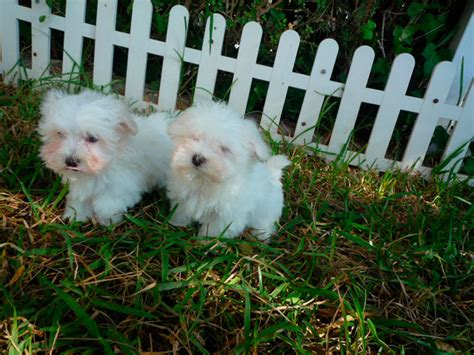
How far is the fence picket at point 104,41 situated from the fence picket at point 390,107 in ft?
7.06

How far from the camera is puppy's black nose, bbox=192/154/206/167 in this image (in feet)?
7.16

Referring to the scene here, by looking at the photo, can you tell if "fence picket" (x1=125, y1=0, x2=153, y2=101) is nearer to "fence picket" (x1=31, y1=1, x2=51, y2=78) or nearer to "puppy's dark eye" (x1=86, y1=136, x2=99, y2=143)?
"fence picket" (x1=31, y1=1, x2=51, y2=78)

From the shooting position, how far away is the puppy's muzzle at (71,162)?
7.26 feet

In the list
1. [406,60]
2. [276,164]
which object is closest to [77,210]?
[276,164]

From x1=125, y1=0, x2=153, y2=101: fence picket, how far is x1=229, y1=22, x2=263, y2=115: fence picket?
74cm

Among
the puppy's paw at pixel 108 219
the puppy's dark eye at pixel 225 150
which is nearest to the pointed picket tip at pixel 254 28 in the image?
the puppy's dark eye at pixel 225 150

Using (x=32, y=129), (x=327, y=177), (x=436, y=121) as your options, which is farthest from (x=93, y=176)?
(x=436, y=121)

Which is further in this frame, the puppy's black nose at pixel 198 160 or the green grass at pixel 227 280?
the puppy's black nose at pixel 198 160

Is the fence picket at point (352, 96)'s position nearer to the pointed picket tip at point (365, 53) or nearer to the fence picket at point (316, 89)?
the pointed picket tip at point (365, 53)

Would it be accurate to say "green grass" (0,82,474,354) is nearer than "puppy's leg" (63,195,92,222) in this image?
Yes

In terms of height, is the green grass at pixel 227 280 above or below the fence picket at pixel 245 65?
below

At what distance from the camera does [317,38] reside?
4.06m

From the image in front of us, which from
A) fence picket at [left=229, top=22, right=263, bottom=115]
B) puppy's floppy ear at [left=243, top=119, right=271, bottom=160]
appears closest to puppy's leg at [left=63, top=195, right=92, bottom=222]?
puppy's floppy ear at [left=243, top=119, right=271, bottom=160]

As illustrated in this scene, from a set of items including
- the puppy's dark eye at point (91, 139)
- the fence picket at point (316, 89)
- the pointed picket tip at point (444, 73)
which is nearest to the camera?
the puppy's dark eye at point (91, 139)
